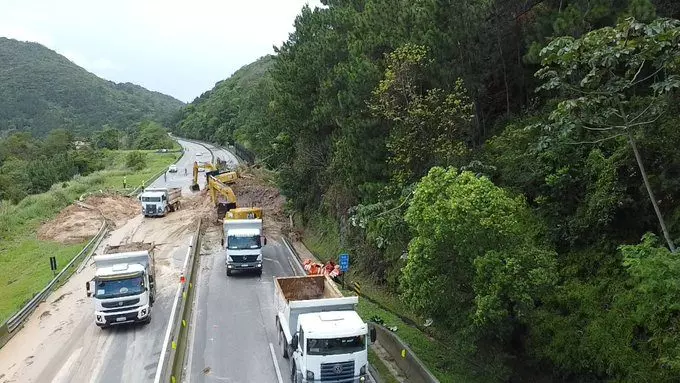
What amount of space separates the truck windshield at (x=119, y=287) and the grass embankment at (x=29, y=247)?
7.90 metres

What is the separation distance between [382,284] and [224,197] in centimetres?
2019

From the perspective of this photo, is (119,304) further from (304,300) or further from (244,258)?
(244,258)

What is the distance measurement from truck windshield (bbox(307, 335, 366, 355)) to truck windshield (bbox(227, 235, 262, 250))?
49.2ft

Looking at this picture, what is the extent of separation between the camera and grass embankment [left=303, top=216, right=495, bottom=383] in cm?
1738

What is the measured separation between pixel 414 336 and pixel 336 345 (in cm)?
580

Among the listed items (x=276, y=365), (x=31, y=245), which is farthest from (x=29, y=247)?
(x=276, y=365)

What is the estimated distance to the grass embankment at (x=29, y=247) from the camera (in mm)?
32031

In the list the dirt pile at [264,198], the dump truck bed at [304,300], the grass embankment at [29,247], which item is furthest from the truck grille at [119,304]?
the dirt pile at [264,198]

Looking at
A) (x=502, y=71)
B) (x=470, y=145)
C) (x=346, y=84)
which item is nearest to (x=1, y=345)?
(x=346, y=84)

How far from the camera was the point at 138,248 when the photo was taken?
27281 mm

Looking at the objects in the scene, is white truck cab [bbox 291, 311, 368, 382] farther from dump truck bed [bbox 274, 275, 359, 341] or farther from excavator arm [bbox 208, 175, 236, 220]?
excavator arm [bbox 208, 175, 236, 220]

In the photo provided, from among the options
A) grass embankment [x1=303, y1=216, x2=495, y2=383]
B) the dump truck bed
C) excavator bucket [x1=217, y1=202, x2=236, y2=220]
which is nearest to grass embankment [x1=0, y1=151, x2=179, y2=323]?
excavator bucket [x1=217, y1=202, x2=236, y2=220]

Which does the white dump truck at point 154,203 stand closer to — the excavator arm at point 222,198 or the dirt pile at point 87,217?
the dirt pile at point 87,217

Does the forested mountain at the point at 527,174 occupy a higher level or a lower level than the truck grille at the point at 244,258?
higher
